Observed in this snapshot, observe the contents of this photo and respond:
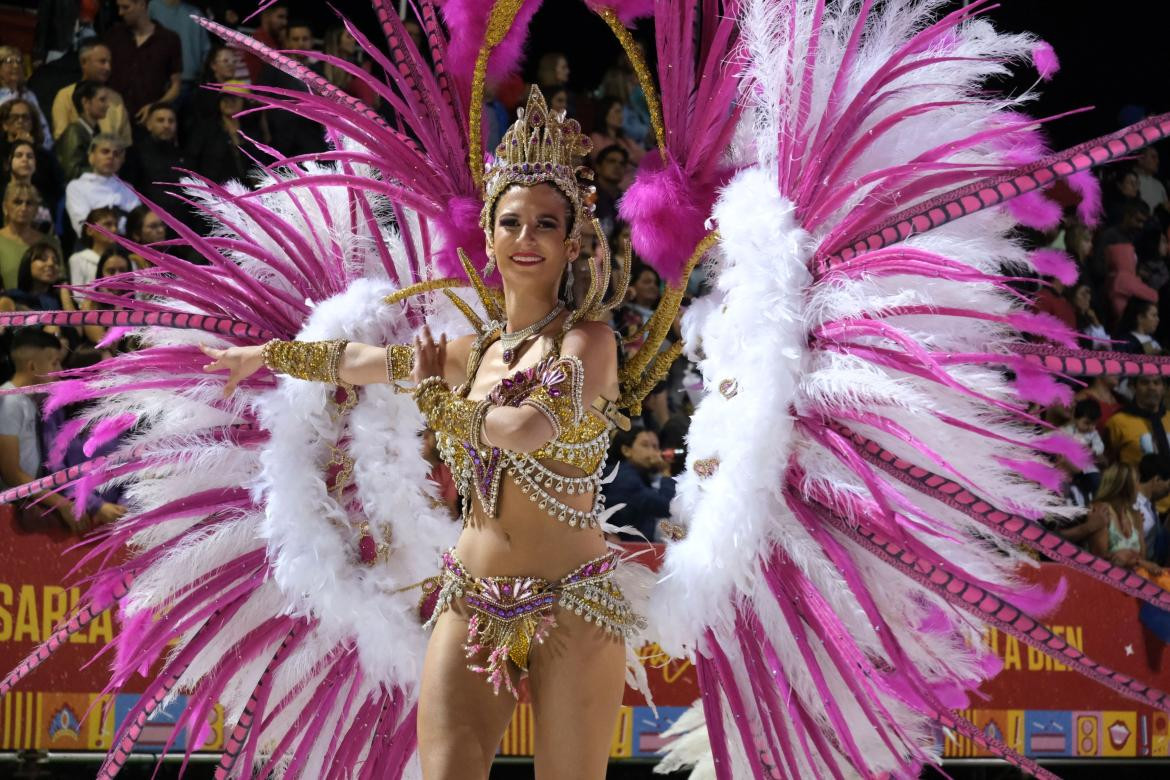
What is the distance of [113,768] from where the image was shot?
3.64m

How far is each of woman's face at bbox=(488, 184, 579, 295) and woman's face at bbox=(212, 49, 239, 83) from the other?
13.3ft

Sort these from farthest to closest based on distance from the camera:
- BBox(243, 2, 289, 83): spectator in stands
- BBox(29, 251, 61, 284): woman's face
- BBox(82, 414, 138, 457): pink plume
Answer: BBox(243, 2, 289, 83): spectator in stands, BBox(29, 251, 61, 284): woman's face, BBox(82, 414, 138, 457): pink plume

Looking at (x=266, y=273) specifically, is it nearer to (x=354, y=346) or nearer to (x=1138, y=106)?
(x=354, y=346)

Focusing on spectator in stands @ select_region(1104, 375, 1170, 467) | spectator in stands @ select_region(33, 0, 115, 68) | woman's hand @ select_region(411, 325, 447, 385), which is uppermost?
spectator in stands @ select_region(33, 0, 115, 68)

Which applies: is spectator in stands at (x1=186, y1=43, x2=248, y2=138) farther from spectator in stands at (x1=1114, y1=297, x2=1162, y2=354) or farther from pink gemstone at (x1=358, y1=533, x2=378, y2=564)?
spectator in stands at (x1=1114, y1=297, x2=1162, y2=354)

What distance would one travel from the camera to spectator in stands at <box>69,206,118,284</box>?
5902 millimetres

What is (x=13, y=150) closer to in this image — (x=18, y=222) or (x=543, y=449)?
→ (x=18, y=222)

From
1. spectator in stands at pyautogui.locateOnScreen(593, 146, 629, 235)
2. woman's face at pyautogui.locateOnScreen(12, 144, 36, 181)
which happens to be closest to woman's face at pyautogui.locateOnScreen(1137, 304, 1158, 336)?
spectator in stands at pyautogui.locateOnScreen(593, 146, 629, 235)

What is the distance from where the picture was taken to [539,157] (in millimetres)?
3203

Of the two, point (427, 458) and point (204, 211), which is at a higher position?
point (204, 211)

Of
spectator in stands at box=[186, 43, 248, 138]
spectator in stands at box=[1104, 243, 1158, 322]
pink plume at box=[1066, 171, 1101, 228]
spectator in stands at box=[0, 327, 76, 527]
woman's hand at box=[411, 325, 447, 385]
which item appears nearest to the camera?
woman's hand at box=[411, 325, 447, 385]

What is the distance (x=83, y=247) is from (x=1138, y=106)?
687 cm

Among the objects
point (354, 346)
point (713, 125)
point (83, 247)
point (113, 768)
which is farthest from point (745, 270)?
point (83, 247)

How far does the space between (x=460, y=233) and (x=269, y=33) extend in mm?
4182
